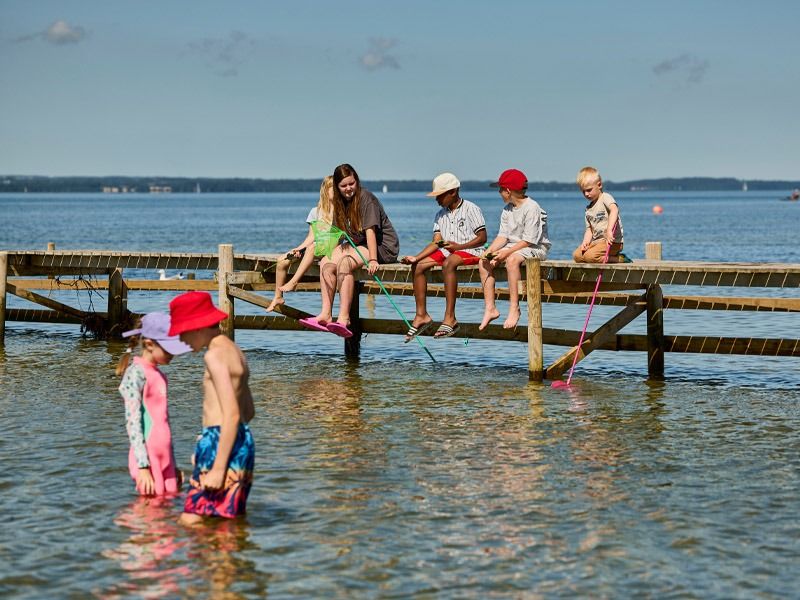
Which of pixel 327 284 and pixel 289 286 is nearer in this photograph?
pixel 327 284

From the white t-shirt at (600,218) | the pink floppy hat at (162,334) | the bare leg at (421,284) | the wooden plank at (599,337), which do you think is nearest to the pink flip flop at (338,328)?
the bare leg at (421,284)

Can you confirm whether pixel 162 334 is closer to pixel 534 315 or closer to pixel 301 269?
pixel 534 315

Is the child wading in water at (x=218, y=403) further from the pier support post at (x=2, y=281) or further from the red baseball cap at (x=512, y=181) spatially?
the pier support post at (x=2, y=281)

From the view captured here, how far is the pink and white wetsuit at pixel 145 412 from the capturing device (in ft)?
25.9

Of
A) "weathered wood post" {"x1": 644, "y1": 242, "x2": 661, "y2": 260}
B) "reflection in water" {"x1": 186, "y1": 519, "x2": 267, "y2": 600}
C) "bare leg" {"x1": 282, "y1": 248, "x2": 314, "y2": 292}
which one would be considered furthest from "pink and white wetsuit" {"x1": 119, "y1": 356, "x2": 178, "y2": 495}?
"weathered wood post" {"x1": 644, "y1": 242, "x2": 661, "y2": 260}

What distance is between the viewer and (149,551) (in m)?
7.51

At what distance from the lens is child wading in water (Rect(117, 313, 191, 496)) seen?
7.80 m

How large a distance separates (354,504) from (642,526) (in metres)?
1.96

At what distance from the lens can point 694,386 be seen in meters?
14.3

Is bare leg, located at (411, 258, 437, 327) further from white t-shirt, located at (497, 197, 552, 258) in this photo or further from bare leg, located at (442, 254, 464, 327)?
white t-shirt, located at (497, 197, 552, 258)

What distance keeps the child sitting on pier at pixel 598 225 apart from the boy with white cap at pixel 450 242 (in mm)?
1149

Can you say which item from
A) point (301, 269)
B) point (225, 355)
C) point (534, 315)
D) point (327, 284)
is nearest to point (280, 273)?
point (301, 269)

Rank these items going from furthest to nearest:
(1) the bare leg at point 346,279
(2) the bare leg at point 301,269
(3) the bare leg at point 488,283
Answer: (2) the bare leg at point 301,269 → (1) the bare leg at point 346,279 → (3) the bare leg at point 488,283

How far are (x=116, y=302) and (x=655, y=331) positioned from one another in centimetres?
824
